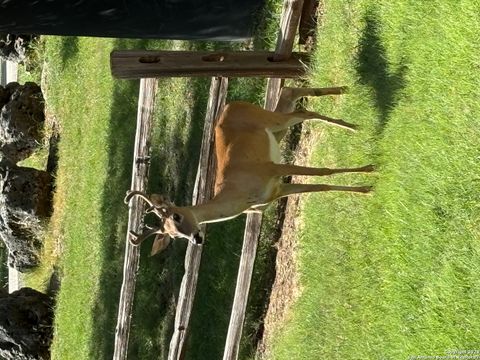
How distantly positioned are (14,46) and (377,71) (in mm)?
7906

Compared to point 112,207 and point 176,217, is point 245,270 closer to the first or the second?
point 176,217

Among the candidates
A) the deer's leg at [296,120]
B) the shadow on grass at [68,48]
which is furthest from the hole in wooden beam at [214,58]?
the shadow on grass at [68,48]

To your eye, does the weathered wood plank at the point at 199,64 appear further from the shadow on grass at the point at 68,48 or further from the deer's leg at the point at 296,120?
the shadow on grass at the point at 68,48

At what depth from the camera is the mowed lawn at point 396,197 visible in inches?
158

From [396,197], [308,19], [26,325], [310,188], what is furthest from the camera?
[26,325]

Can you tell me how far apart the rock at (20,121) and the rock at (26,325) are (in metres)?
2.07

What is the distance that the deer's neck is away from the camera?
4305mm

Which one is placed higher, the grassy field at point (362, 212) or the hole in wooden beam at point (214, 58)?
the hole in wooden beam at point (214, 58)

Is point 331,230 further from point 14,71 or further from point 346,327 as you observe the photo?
point 14,71

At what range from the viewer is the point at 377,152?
4.86 m

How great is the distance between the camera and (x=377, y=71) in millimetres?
4895

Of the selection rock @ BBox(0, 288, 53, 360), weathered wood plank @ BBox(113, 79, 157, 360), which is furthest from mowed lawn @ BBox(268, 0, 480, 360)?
rock @ BBox(0, 288, 53, 360)

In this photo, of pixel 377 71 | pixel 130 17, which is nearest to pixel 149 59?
pixel 130 17

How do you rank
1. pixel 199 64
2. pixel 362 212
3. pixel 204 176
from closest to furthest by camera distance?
pixel 362 212 < pixel 199 64 < pixel 204 176
